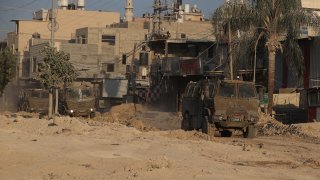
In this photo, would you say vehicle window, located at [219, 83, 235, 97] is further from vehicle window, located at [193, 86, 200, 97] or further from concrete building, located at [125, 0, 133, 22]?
concrete building, located at [125, 0, 133, 22]

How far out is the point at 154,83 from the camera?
5653cm

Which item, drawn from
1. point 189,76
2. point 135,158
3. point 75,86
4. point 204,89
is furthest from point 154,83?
point 135,158

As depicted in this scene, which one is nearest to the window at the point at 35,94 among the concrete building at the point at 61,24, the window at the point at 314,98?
the window at the point at 314,98

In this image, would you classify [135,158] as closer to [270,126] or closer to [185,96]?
[185,96]

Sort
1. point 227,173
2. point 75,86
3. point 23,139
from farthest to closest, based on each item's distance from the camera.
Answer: point 75,86, point 23,139, point 227,173

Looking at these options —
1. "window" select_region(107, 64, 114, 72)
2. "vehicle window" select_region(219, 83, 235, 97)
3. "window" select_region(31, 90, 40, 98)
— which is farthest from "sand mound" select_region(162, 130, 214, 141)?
"window" select_region(107, 64, 114, 72)

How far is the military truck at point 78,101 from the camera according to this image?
42.9 metres

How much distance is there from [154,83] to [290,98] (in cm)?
1888

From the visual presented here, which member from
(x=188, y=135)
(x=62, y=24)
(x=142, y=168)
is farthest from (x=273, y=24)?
(x=62, y=24)

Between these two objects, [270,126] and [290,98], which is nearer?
[270,126]

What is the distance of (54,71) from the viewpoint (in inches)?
1551

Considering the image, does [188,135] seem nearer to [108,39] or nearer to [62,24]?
[108,39]

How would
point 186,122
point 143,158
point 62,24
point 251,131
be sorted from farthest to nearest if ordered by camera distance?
point 62,24 < point 186,122 < point 251,131 < point 143,158

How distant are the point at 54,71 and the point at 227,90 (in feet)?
55.1
